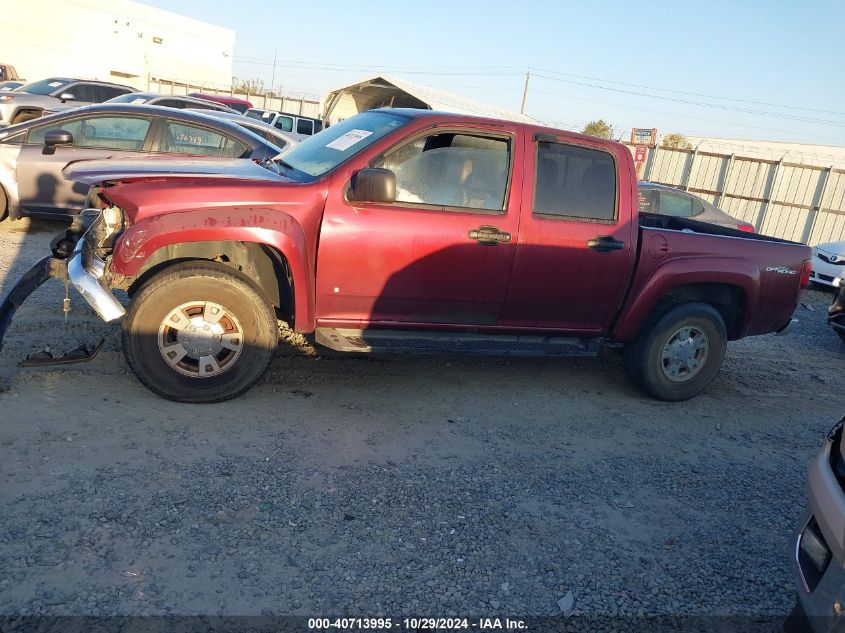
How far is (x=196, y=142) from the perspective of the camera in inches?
334

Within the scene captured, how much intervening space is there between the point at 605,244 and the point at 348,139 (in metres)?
2.07

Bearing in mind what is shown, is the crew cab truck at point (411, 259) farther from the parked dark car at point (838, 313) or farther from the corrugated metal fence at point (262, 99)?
the corrugated metal fence at point (262, 99)

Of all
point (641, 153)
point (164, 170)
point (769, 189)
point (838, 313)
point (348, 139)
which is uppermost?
point (641, 153)

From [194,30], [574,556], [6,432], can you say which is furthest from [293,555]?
[194,30]

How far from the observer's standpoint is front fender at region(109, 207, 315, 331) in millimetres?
4062

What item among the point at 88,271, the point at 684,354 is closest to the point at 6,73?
the point at 88,271

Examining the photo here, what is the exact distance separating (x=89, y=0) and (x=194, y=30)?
8.79 meters

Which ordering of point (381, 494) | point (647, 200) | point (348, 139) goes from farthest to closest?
point (647, 200)
point (348, 139)
point (381, 494)

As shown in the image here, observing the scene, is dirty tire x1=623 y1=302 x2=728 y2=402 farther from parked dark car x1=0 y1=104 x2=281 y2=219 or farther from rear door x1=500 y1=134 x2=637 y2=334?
parked dark car x1=0 y1=104 x2=281 y2=219

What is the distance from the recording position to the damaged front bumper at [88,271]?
4047mm

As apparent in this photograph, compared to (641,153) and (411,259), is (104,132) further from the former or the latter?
(641,153)

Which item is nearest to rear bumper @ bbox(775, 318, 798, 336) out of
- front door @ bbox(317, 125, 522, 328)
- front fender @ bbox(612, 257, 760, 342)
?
front fender @ bbox(612, 257, 760, 342)

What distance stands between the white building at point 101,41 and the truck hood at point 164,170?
129ft

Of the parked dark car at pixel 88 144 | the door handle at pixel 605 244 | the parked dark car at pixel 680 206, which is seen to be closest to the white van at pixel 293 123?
the parked dark car at pixel 680 206
